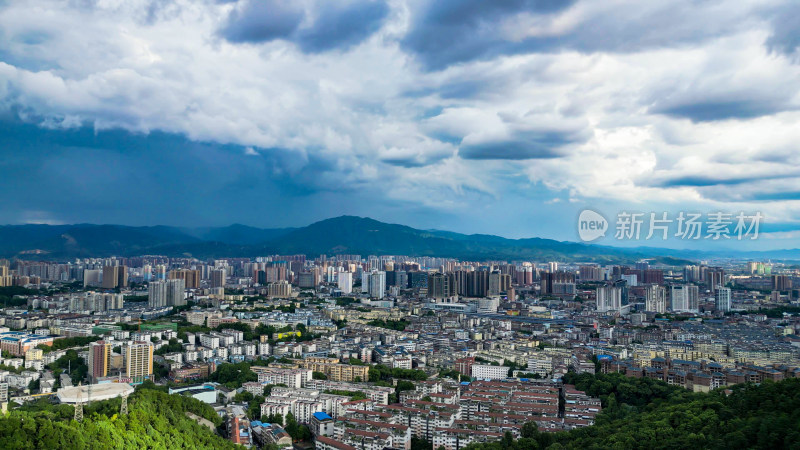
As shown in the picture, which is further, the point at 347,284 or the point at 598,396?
the point at 347,284

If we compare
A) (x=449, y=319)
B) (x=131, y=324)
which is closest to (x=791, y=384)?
(x=449, y=319)

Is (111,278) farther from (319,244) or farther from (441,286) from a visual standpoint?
(319,244)

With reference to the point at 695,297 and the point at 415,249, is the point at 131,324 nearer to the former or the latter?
the point at 695,297

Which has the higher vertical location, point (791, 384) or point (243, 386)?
point (791, 384)

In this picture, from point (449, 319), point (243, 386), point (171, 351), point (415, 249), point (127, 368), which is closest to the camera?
point (243, 386)

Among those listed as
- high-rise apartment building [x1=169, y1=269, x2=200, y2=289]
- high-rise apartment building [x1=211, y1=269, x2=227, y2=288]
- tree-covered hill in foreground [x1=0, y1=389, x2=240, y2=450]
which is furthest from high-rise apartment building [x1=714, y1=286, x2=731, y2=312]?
high-rise apartment building [x1=169, y1=269, x2=200, y2=289]

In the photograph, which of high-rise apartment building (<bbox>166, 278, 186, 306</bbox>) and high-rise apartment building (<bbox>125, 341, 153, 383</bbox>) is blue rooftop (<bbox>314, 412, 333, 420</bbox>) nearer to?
high-rise apartment building (<bbox>125, 341, 153, 383</bbox>)

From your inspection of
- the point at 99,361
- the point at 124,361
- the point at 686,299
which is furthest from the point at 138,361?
the point at 686,299
